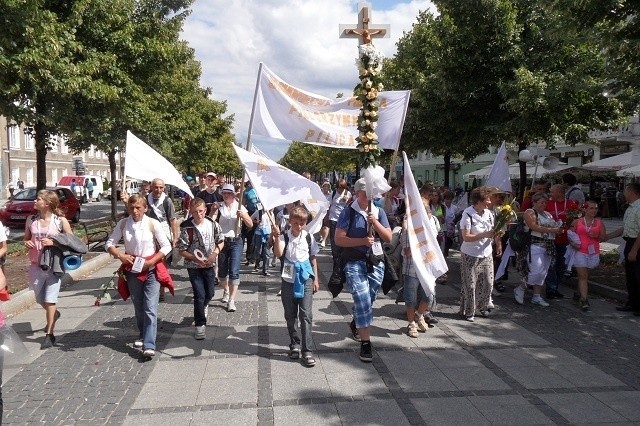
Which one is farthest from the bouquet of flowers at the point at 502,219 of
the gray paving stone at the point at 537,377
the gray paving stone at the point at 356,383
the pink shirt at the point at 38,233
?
the pink shirt at the point at 38,233

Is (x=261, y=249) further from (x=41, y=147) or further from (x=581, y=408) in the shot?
(x=41, y=147)

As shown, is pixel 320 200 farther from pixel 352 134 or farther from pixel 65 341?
pixel 65 341

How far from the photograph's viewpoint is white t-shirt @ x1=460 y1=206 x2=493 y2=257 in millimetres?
6852

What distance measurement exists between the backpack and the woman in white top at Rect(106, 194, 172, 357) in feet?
16.6

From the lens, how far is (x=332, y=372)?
5164 mm

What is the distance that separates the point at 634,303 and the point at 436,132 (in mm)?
9493

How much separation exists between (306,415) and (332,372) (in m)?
0.94

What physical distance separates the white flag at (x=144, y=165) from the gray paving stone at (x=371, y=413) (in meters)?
3.87

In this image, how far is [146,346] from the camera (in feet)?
18.1

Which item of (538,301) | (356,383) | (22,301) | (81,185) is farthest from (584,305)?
(81,185)

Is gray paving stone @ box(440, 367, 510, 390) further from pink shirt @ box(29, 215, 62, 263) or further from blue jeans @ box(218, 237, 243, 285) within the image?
pink shirt @ box(29, 215, 62, 263)

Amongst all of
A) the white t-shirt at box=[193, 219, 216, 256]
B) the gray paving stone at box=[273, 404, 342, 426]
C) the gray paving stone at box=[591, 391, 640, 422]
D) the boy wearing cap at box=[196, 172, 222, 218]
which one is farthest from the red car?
the gray paving stone at box=[591, 391, 640, 422]

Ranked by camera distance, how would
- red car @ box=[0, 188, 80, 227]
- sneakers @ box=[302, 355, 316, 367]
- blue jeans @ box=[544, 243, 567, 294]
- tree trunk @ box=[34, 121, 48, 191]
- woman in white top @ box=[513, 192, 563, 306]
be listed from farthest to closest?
red car @ box=[0, 188, 80, 227] → tree trunk @ box=[34, 121, 48, 191] → blue jeans @ box=[544, 243, 567, 294] → woman in white top @ box=[513, 192, 563, 306] → sneakers @ box=[302, 355, 316, 367]

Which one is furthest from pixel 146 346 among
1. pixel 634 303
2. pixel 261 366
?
pixel 634 303
